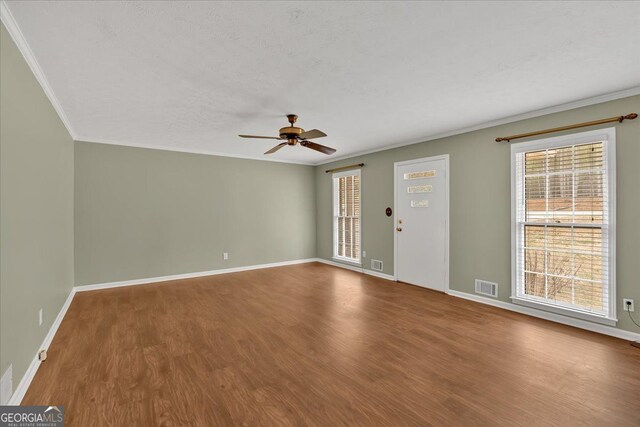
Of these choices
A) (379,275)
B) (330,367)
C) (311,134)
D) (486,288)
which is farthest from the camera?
(379,275)

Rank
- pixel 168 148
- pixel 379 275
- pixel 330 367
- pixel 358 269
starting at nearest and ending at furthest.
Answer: pixel 330 367 → pixel 168 148 → pixel 379 275 → pixel 358 269

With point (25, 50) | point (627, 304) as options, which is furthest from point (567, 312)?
point (25, 50)

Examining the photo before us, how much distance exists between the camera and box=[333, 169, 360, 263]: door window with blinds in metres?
6.44

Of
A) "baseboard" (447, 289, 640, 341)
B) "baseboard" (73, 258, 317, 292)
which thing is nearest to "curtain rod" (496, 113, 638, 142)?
"baseboard" (447, 289, 640, 341)

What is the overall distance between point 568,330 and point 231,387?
3557 mm

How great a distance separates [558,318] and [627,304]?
0.65m

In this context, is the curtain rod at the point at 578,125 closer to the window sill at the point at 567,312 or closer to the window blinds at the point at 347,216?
the window sill at the point at 567,312

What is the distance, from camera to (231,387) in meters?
2.21

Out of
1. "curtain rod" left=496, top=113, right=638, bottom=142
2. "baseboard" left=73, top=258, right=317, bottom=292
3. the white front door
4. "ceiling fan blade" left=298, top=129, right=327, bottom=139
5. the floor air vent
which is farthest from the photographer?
"baseboard" left=73, top=258, right=317, bottom=292

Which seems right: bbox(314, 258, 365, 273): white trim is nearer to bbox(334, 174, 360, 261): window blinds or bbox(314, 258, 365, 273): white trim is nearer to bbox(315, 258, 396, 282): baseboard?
bbox(315, 258, 396, 282): baseboard

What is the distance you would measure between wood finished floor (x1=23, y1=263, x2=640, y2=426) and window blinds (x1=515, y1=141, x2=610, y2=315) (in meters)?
0.44

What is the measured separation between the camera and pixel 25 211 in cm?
222

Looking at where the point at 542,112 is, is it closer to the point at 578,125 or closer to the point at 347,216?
the point at 578,125

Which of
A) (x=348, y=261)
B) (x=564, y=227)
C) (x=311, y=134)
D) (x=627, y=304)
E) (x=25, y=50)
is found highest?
(x=25, y=50)
